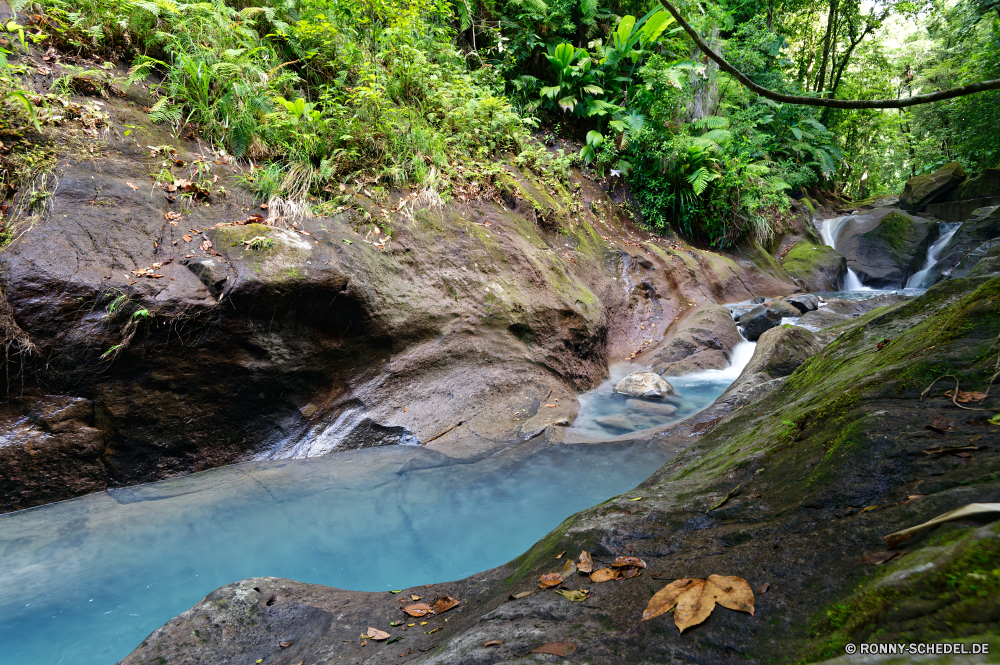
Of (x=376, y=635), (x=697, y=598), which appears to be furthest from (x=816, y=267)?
(x=376, y=635)

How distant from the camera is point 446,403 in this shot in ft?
18.0

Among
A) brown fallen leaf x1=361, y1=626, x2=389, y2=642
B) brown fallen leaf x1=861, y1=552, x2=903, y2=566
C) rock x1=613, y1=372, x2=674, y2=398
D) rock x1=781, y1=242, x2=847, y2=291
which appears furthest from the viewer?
rock x1=781, y1=242, x2=847, y2=291

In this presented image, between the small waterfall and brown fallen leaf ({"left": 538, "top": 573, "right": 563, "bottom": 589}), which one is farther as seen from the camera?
the small waterfall

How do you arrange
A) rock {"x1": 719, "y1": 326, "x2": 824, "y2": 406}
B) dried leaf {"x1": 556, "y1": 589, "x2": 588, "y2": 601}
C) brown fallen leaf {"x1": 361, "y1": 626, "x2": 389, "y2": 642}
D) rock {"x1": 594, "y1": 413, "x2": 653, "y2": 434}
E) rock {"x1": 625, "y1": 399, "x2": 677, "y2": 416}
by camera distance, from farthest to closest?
rock {"x1": 625, "y1": 399, "x2": 677, "y2": 416}
rock {"x1": 594, "y1": 413, "x2": 653, "y2": 434}
rock {"x1": 719, "y1": 326, "x2": 824, "y2": 406}
brown fallen leaf {"x1": 361, "y1": 626, "x2": 389, "y2": 642}
dried leaf {"x1": 556, "y1": 589, "x2": 588, "y2": 601}

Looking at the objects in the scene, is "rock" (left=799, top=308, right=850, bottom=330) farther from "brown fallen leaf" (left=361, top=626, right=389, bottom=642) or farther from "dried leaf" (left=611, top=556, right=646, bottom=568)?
"brown fallen leaf" (left=361, top=626, right=389, bottom=642)

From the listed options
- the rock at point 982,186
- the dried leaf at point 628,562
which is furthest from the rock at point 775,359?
the rock at point 982,186

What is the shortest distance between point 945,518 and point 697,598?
62cm

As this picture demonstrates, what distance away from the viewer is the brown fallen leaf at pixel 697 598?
126 centimetres

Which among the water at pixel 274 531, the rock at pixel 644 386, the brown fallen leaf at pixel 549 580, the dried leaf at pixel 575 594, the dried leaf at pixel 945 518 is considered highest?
the dried leaf at pixel 945 518

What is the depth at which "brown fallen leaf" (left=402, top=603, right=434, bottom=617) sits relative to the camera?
2.14 meters

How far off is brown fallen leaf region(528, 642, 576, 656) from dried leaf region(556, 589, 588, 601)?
0.94ft

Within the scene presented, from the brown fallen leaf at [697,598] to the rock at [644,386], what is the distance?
495 cm

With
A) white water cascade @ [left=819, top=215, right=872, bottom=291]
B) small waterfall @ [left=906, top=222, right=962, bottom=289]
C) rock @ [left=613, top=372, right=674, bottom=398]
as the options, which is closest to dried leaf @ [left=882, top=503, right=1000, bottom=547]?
rock @ [left=613, top=372, right=674, bottom=398]

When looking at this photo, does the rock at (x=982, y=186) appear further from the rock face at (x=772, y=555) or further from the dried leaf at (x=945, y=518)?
the dried leaf at (x=945, y=518)
